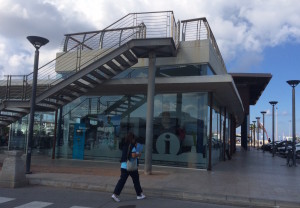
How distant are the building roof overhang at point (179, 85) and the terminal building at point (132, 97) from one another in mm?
43

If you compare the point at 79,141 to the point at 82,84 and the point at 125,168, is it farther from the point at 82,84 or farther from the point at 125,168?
the point at 125,168

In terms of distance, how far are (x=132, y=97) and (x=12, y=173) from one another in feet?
27.0

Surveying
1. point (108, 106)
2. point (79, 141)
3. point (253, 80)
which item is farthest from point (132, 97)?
point (253, 80)

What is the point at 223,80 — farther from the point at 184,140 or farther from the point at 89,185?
the point at 89,185

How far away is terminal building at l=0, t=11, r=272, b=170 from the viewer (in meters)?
13.6

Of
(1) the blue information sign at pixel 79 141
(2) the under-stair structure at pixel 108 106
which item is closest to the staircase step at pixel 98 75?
(2) the under-stair structure at pixel 108 106

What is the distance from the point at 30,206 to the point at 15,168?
2.98 meters

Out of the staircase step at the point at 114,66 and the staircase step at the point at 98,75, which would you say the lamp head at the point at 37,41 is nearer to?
the staircase step at the point at 98,75

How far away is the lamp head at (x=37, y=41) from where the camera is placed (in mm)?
11930

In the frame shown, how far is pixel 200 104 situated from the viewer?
1545 centimetres

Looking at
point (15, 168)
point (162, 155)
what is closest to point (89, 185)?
point (15, 168)

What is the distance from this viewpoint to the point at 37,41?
12070 millimetres

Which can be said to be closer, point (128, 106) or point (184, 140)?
point (184, 140)

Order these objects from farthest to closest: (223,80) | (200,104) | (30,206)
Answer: (200,104) → (223,80) → (30,206)
